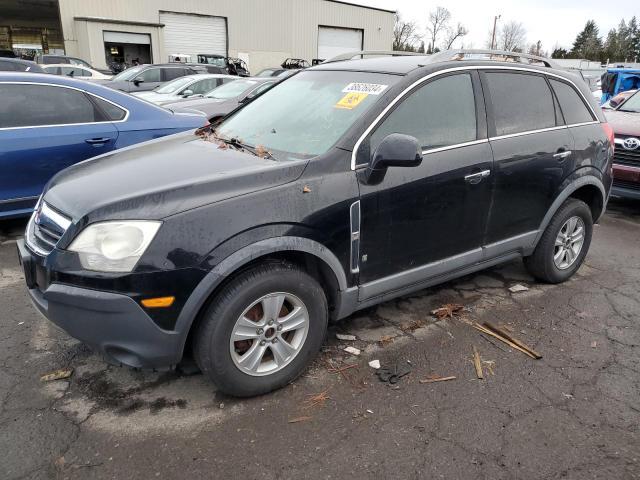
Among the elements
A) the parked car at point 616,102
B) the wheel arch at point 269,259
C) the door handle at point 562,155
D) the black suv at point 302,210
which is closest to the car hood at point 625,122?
the parked car at point 616,102

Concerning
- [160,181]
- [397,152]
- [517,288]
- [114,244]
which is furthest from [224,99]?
[114,244]

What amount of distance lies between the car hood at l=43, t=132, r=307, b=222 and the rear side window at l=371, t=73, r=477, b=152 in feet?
2.33

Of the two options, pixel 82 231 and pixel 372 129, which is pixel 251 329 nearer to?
pixel 82 231

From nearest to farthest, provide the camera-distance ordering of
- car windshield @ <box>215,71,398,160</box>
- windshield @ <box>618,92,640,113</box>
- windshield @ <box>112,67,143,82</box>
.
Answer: car windshield @ <box>215,71,398,160</box>, windshield @ <box>618,92,640,113</box>, windshield @ <box>112,67,143,82</box>

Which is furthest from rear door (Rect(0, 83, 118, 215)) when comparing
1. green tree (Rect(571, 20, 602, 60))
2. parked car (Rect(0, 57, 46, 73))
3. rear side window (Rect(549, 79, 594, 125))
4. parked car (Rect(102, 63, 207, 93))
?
green tree (Rect(571, 20, 602, 60))

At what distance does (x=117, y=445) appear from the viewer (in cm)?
244

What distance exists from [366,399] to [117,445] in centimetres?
129

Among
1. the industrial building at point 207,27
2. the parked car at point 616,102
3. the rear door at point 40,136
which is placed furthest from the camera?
the industrial building at point 207,27

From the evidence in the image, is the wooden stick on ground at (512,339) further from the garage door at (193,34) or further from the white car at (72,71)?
the garage door at (193,34)

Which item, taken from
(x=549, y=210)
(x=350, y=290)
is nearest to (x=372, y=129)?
(x=350, y=290)

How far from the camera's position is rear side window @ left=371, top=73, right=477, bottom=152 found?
121 inches

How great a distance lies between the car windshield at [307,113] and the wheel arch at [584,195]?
5.76 feet

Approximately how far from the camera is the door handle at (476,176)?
10.9 feet

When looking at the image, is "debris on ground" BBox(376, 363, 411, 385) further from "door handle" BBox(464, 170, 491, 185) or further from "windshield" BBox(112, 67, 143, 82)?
"windshield" BBox(112, 67, 143, 82)
